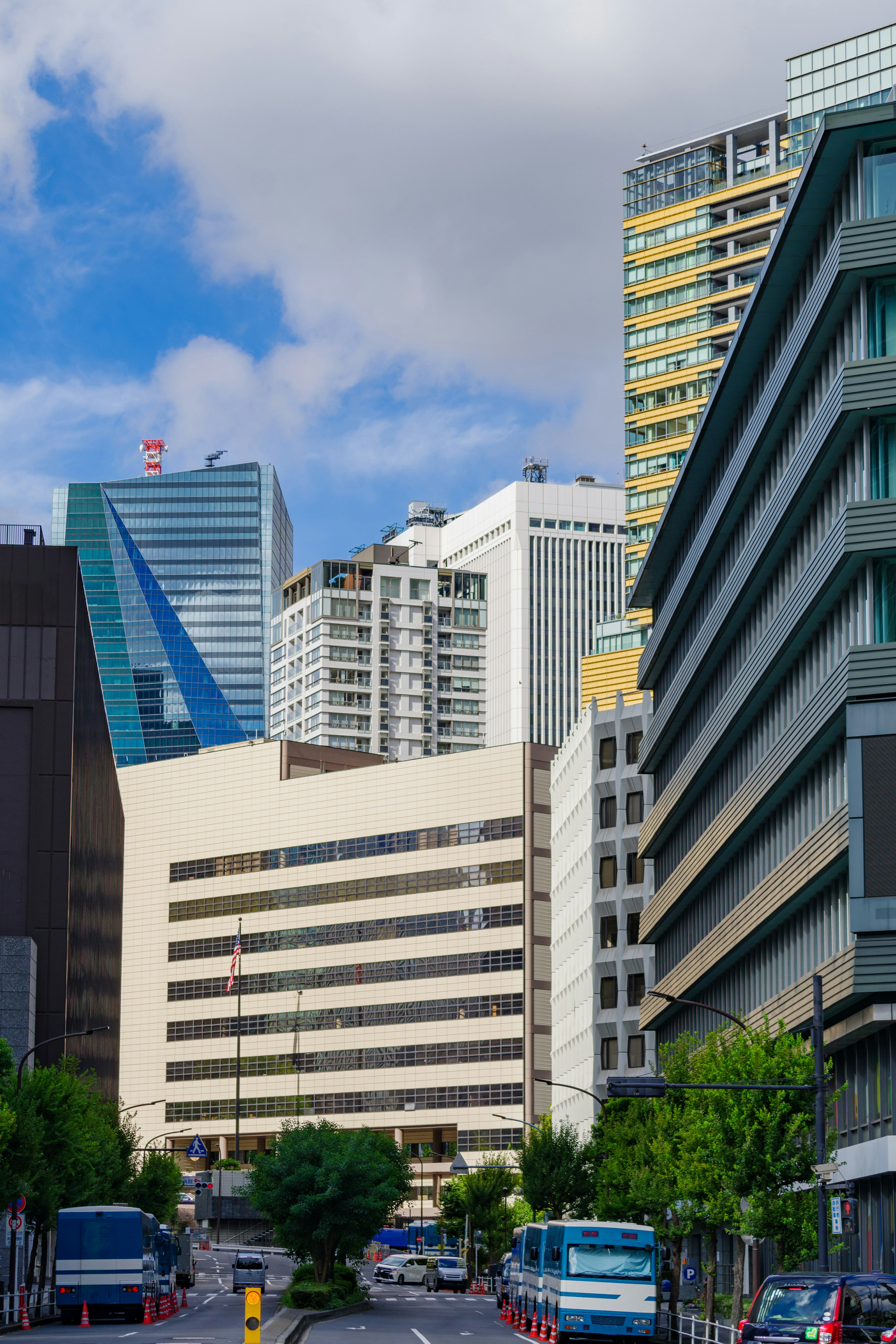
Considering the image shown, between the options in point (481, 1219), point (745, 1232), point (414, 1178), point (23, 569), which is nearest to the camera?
point (745, 1232)

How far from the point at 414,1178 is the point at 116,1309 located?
11244 cm

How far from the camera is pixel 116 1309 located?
2133 inches

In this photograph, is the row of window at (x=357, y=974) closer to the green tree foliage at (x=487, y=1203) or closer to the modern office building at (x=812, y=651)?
the green tree foliage at (x=487, y=1203)

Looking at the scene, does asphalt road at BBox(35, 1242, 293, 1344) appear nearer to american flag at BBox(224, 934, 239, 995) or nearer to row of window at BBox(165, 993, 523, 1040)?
american flag at BBox(224, 934, 239, 995)

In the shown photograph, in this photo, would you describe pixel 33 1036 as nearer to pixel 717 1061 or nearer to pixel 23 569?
pixel 23 569

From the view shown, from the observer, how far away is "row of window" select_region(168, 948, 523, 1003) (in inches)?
6265

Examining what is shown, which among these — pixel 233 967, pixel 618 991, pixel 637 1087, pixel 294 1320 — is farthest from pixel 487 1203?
pixel 637 1087

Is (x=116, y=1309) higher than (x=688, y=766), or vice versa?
(x=688, y=766)

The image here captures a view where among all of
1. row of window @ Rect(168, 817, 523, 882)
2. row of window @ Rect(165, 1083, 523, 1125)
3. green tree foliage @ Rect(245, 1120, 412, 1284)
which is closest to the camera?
green tree foliage @ Rect(245, 1120, 412, 1284)

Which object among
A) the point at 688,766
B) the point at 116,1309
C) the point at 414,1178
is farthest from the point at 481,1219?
the point at 116,1309

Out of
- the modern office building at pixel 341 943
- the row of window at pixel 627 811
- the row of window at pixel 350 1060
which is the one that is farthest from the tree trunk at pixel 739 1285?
the row of window at pixel 350 1060

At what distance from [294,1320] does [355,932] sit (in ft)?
376

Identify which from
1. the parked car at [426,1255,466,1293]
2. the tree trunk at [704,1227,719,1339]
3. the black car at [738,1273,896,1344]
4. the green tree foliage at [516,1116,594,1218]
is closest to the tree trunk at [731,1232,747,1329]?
the tree trunk at [704,1227,719,1339]

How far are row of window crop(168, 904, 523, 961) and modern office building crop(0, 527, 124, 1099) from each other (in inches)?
2605
